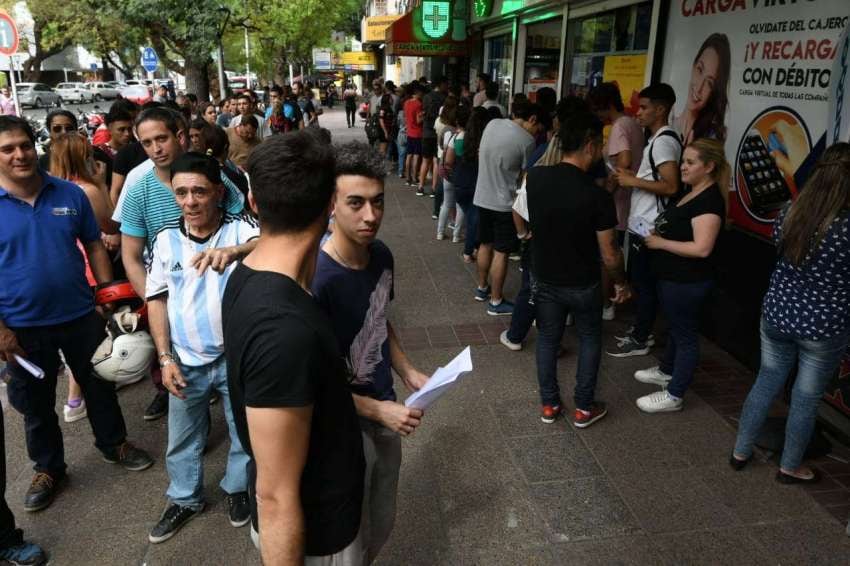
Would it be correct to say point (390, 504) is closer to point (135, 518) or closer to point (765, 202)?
point (135, 518)

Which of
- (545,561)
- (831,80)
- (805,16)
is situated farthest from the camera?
(805,16)

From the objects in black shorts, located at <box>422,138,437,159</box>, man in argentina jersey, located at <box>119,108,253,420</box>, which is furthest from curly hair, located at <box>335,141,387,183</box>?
black shorts, located at <box>422,138,437,159</box>

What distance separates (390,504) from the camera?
7.35 feet

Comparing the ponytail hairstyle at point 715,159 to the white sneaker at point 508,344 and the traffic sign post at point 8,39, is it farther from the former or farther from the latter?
the traffic sign post at point 8,39

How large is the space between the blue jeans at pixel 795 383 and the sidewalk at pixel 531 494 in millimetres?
239

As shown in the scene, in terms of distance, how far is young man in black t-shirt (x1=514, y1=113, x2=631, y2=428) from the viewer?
3371mm

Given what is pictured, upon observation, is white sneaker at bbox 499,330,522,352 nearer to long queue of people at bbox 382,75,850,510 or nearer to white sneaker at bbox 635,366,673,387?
long queue of people at bbox 382,75,850,510

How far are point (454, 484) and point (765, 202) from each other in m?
3.19

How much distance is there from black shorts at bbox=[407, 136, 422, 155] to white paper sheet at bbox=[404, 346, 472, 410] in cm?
960

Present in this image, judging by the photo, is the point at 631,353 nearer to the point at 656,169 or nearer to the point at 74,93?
the point at 656,169

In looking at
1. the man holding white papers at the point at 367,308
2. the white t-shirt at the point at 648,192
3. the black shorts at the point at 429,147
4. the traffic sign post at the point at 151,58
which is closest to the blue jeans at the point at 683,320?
the white t-shirt at the point at 648,192

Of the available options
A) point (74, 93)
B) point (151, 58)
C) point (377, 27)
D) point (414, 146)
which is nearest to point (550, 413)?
point (414, 146)

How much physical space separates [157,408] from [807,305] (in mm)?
3908

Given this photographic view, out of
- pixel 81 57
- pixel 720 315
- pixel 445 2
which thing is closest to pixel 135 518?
pixel 720 315
